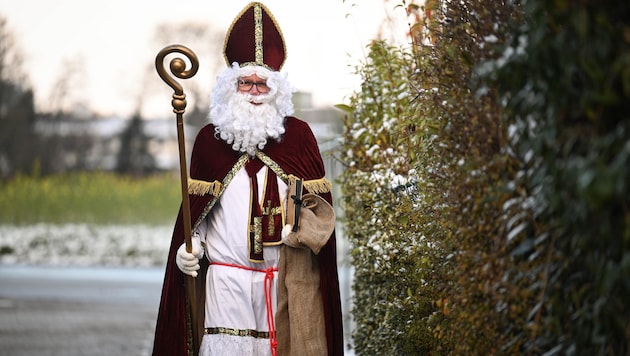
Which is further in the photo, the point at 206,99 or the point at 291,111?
the point at 206,99

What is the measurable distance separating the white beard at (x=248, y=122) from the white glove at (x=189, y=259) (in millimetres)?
537

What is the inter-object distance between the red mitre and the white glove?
0.94 meters

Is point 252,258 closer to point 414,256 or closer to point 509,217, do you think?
point 414,256

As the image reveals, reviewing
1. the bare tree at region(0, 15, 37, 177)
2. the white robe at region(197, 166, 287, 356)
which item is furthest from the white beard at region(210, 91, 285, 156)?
the bare tree at region(0, 15, 37, 177)

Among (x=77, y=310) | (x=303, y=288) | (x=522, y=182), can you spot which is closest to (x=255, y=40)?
(x=303, y=288)

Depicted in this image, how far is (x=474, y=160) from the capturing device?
11.5 feet

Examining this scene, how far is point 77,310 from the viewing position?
42.0ft

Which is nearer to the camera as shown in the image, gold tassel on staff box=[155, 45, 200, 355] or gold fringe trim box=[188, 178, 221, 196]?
gold tassel on staff box=[155, 45, 200, 355]

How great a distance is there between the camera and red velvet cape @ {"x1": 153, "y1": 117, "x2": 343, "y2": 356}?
5.43 metres

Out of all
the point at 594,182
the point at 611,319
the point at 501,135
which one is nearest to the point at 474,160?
the point at 501,135

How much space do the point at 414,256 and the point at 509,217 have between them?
1.80m

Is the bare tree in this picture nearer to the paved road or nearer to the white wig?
the paved road

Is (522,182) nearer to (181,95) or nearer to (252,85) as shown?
(181,95)

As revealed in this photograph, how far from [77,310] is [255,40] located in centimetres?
797
